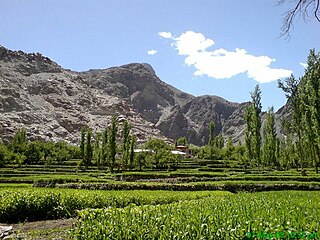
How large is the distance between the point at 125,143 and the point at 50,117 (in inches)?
3651

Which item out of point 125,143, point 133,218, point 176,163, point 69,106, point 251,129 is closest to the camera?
point 133,218

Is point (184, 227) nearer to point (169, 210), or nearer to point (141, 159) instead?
point (169, 210)

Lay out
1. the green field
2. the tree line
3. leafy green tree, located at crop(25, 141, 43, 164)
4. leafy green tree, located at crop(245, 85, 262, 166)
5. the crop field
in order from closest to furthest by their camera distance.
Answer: the crop field < the green field < the tree line < leafy green tree, located at crop(245, 85, 262, 166) < leafy green tree, located at crop(25, 141, 43, 164)

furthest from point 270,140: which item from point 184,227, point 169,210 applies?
point 184,227

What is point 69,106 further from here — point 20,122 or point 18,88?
point 20,122

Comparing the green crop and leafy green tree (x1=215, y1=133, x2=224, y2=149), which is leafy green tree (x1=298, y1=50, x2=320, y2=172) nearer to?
the green crop

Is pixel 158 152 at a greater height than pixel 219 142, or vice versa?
pixel 219 142

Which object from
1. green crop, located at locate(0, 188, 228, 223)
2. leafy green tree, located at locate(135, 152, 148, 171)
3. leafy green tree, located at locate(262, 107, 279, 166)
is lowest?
green crop, located at locate(0, 188, 228, 223)

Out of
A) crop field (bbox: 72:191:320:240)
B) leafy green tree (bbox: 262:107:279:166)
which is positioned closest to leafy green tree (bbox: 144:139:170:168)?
leafy green tree (bbox: 262:107:279:166)

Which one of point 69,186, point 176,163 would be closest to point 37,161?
point 176,163

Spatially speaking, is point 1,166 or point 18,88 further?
point 18,88

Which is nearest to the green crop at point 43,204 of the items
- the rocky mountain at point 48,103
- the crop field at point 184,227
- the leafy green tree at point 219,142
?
the crop field at point 184,227

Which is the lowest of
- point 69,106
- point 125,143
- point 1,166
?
point 1,166

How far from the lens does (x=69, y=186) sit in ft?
79.3
